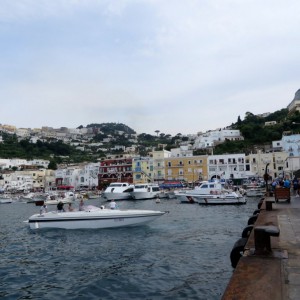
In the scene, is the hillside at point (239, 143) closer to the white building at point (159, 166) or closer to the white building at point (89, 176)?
the white building at point (159, 166)

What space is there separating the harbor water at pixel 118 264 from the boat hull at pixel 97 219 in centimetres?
43

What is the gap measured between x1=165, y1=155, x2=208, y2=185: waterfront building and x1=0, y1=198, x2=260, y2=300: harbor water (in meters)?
66.8

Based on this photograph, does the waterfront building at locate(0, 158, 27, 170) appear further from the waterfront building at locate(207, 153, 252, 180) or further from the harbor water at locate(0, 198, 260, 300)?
the harbor water at locate(0, 198, 260, 300)

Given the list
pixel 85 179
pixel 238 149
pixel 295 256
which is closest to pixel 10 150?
pixel 85 179

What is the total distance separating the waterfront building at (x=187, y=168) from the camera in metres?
88.6

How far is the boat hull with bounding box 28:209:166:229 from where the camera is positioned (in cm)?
2212

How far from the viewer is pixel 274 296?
13.6 ft

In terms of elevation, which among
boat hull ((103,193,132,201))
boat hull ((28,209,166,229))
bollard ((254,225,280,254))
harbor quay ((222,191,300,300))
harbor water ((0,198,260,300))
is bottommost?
boat hull ((103,193,132,201))

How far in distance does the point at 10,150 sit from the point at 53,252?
172 m

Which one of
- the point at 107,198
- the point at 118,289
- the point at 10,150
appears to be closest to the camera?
the point at 118,289

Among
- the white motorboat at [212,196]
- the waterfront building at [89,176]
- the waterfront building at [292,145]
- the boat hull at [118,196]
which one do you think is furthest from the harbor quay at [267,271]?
the waterfront building at [89,176]

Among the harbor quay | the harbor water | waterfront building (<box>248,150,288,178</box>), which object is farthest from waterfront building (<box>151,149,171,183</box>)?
the harbor quay

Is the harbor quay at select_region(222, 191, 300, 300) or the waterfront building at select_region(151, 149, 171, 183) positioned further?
the waterfront building at select_region(151, 149, 171, 183)

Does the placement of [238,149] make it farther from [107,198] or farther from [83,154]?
[83,154]
